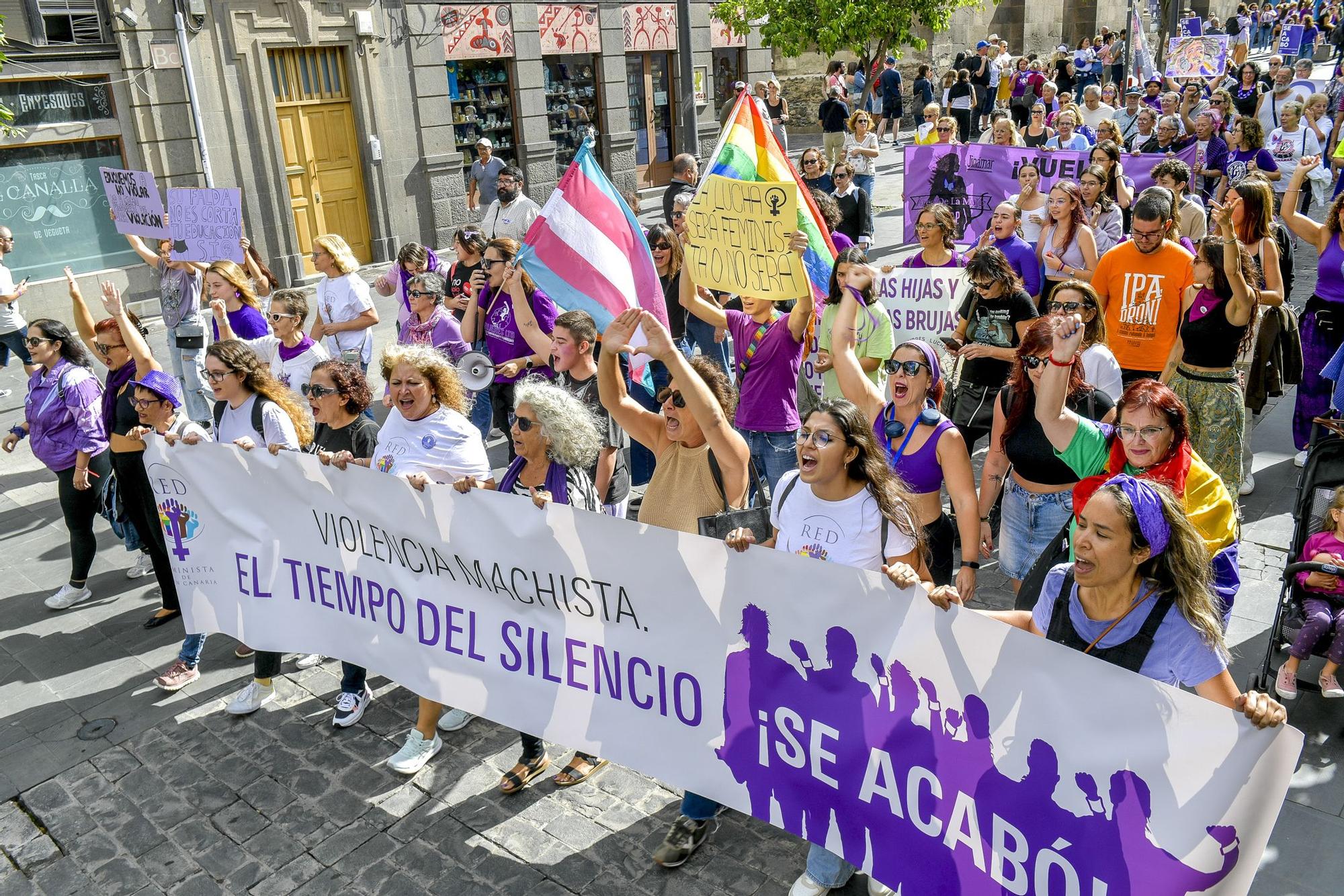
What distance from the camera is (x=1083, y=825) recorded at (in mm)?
2834

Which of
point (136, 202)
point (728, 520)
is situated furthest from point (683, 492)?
point (136, 202)

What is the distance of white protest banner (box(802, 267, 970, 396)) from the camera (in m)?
7.23

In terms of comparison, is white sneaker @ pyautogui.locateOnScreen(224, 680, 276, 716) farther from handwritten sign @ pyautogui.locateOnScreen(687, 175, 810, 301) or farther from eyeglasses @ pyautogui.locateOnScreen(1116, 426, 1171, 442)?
eyeglasses @ pyautogui.locateOnScreen(1116, 426, 1171, 442)

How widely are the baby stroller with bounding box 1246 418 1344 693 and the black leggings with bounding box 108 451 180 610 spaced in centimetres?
549

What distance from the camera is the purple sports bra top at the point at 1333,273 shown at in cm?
678

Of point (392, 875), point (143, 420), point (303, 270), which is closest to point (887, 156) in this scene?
point (303, 270)

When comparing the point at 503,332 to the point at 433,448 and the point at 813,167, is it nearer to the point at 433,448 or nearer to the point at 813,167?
the point at 433,448

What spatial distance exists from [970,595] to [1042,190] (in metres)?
6.74

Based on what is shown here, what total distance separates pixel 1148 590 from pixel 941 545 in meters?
1.45

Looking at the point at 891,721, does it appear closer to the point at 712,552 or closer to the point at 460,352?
the point at 712,552

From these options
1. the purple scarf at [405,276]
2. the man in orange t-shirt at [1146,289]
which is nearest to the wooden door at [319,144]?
the purple scarf at [405,276]

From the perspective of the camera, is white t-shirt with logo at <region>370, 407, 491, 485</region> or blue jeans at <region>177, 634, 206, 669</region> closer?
white t-shirt with logo at <region>370, 407, 491, 485</region>

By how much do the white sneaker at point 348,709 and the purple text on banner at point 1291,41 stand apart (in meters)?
34.9

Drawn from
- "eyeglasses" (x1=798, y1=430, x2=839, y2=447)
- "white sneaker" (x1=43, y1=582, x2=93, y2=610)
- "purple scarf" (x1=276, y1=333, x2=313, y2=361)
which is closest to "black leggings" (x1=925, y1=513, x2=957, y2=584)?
"eyeglasses" (x1=798, y1=430, x2=839, y2=447)
